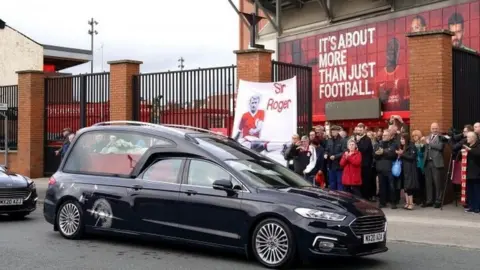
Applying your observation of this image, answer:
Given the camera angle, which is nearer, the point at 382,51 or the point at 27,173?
the point at 27,173

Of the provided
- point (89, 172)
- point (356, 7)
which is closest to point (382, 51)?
point (356, 7)

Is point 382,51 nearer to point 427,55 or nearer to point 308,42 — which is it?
point 308,42

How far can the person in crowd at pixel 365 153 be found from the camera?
13312 mm

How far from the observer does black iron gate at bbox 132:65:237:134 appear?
17.3 metres

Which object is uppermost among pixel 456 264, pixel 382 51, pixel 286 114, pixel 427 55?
pixel 382 51

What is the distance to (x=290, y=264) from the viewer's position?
7.45 meters

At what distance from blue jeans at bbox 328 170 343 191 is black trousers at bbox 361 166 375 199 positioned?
493mm

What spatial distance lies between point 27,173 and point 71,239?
13523 millimetres

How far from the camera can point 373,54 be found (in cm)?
2986

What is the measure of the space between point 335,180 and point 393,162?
139 cm

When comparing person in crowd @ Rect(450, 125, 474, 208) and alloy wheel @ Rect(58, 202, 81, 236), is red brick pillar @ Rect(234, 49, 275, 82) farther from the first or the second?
alloy wheel @ Rect(58, 202, 81, 236)

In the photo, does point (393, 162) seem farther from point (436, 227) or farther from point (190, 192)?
point (190, 192)

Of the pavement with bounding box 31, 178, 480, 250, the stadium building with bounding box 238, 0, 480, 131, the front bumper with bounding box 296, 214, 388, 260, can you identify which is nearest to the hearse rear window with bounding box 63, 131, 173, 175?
the front bumper with bounding box 296, 214, 388, 260

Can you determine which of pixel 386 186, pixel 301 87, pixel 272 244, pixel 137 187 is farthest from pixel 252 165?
pixel 301 87
